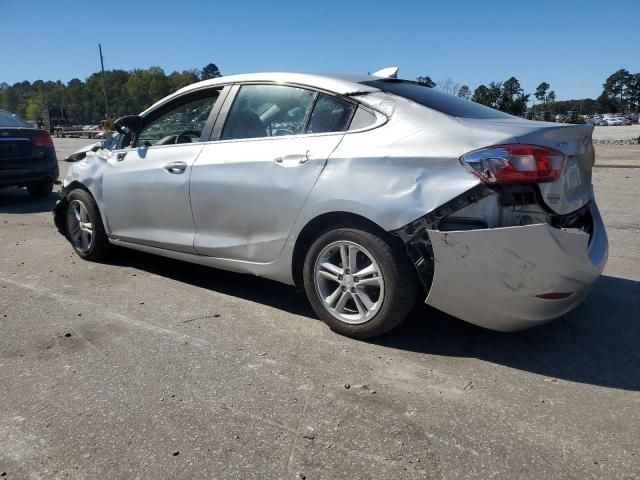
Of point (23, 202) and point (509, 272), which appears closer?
point (509, 272)

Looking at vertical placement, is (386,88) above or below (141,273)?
above

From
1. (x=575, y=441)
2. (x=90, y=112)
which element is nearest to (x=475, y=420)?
(x=575, y=441)

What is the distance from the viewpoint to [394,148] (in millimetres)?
3100

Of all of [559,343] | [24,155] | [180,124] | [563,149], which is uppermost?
[180,124]

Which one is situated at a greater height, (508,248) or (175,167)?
(175,167)

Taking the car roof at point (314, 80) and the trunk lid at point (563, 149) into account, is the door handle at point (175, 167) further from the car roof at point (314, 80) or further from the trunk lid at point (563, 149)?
the trunk lid at point (563, 149)

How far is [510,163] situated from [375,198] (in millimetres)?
740

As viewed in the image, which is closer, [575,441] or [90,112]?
[575,441]

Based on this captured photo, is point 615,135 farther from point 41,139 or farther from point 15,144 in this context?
point 15,144

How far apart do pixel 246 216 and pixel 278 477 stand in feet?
6.35

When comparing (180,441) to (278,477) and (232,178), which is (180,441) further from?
(232,178)

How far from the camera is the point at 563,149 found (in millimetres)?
3025

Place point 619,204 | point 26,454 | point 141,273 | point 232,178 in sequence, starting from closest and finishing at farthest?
point 26,454 → point 232,178 → point 141,273 → point 619,204

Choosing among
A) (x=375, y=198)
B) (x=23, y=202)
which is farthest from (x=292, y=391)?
(x=23, y=202)
